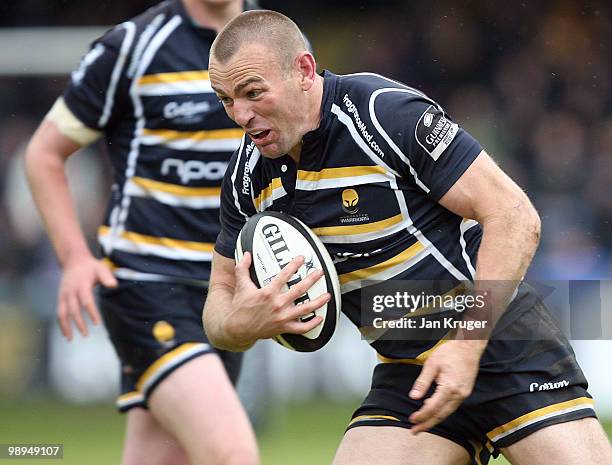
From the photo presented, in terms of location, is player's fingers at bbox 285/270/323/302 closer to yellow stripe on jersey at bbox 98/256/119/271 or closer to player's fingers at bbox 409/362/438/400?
player's fingers at bbox 409/362/438/400

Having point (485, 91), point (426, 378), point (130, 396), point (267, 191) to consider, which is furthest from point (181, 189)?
point (485, 91)

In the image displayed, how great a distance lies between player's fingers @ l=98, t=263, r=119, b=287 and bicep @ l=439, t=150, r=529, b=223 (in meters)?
2.00

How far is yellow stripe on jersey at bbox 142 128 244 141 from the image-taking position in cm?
539

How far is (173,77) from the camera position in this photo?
5367mm

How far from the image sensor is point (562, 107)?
12.4m

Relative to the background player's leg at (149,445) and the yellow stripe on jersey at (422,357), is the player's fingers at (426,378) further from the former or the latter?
the background player's leg at (149,445)

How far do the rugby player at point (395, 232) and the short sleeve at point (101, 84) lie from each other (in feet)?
4.37

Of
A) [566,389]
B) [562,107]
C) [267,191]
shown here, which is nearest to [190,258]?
[267,191]

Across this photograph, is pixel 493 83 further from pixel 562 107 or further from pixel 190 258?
pixel 190 258

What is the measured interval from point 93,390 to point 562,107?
18.7 feet

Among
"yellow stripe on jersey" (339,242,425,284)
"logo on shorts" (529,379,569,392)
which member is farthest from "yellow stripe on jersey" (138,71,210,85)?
"logo on shorts" (529,379,569,392)

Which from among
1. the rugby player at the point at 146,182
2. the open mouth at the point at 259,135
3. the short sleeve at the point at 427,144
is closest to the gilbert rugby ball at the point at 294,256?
the open mouth at the point at 259,135

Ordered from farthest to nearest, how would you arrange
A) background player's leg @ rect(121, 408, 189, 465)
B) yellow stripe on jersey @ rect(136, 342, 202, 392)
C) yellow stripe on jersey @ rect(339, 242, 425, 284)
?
background player's leg @ rect(121, 408, 189, 465), yellow stripe on jersey @ rect(136, 342, 202, 392), yellow stripe on jersey @ rect(339, 242, 425, 284)

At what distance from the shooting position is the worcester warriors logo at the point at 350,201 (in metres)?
4.04
